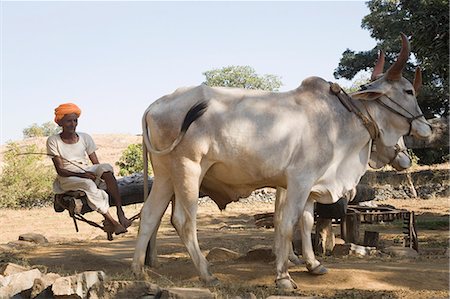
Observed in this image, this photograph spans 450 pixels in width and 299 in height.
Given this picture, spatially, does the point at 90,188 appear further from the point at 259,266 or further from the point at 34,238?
the point at 34,238

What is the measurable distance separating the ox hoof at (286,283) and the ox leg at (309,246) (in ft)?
1.50

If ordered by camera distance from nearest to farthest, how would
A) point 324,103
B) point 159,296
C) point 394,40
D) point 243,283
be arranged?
point 159,296 → point 243,283 → point 324,103 → point 394,40

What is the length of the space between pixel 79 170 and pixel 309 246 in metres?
2.63

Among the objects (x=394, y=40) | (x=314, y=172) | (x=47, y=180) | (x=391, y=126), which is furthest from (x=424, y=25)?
(x=47, y=180)

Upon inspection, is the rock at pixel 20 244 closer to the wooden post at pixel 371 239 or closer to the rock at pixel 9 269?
the rock at pixel 9 269

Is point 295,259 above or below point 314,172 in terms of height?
below

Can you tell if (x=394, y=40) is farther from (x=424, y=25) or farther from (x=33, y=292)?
(x=33, y=292)

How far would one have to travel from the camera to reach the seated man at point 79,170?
6.70 meters

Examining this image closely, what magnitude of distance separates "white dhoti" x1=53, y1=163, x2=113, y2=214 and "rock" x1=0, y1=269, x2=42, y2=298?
1.34 meters

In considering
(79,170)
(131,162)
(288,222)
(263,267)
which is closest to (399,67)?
(288,222)

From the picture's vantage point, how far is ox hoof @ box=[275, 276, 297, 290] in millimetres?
5343

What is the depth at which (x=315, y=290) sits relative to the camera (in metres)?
5.30

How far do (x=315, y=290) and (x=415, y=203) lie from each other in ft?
45.8

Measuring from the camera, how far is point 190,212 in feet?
19.0
